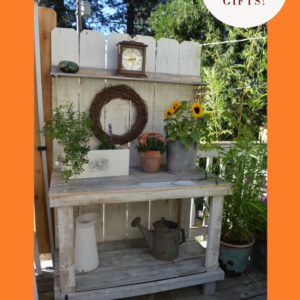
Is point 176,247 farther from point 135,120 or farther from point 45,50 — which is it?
point 45,50

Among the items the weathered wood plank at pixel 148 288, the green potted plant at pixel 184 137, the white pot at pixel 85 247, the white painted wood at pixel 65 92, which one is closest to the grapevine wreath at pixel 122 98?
the white painted wood at pixel 65 92

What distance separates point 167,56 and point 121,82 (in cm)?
41

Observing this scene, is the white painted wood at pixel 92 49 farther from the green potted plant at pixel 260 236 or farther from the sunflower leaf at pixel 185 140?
the green potted plant at pixel 260 236

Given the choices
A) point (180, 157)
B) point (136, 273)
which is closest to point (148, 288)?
point (136, 273)

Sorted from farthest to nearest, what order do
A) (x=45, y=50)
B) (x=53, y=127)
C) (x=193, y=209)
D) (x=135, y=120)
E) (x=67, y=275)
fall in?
(x=193, y=209) → (x=135, y=120) → (x=45, y=50) → (x=53, y=127) → (x=67, y=275)

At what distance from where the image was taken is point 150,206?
2404 mm

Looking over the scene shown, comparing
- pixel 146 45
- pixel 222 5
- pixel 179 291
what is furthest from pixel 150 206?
pixel 222 5

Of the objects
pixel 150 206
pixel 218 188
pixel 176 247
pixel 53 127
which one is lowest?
pixel 176 247

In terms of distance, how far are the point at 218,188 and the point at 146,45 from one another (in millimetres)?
1087

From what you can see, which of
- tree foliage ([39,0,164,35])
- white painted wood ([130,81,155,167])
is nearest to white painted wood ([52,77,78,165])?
white painted wood ([130,81,155,167])

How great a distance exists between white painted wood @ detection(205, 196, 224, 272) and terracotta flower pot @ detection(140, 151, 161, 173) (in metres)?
0.46

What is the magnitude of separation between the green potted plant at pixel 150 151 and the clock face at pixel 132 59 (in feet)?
1.57

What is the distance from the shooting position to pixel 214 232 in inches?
77.8

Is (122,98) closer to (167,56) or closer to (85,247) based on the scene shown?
(167,56)
